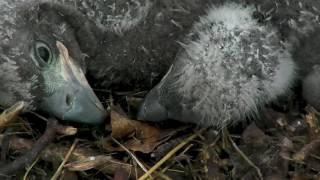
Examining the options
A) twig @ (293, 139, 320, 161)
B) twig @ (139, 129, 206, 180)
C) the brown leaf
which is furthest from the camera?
the brown leaf

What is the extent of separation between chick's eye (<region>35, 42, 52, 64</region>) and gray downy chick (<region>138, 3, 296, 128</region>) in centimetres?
49

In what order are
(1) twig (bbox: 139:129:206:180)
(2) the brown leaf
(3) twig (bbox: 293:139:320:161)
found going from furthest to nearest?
1. (2) the brown leaf
2. (1) twig (bbox: 139:129:206:180)
3. (3) twig (bbox: 293:139:320:161)

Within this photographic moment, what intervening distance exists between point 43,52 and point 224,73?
31.9 inches

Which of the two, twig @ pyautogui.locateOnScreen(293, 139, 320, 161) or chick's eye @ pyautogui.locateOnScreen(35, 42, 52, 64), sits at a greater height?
chick's eye @ pyautogui.locateOnScreen(35, 42, 52, 64)

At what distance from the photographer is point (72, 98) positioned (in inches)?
104

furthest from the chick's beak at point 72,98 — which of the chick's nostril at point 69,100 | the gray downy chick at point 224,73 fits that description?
the gray downy chick at point 224,73

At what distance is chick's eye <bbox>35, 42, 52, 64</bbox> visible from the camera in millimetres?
2680

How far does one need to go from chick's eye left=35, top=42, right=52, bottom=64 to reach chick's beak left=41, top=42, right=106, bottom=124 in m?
0.05

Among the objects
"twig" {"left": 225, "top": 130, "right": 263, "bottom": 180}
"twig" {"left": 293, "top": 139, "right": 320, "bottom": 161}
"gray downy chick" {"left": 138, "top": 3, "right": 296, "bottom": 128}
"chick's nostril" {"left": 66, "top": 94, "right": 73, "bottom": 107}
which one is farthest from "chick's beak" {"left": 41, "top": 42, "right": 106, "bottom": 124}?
"twig" {"left": 293, "top": 139, "right": 320, "bottom": 161}

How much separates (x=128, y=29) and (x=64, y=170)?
713mm

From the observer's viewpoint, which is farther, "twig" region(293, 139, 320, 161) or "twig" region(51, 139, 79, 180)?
"twig" region(51, 139, 79, 180)

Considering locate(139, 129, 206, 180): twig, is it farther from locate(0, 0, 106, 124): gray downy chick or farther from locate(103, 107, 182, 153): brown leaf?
locate(0, 0, 106, 124): gray downy chick

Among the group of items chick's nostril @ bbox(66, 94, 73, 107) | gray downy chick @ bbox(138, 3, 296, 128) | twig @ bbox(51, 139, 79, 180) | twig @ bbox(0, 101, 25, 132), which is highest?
gray downy chick @ bbox(138, 3, 296, 128)

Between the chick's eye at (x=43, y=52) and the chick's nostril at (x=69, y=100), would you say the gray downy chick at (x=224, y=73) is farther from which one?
the chick's eye at (x=43, y=52)
